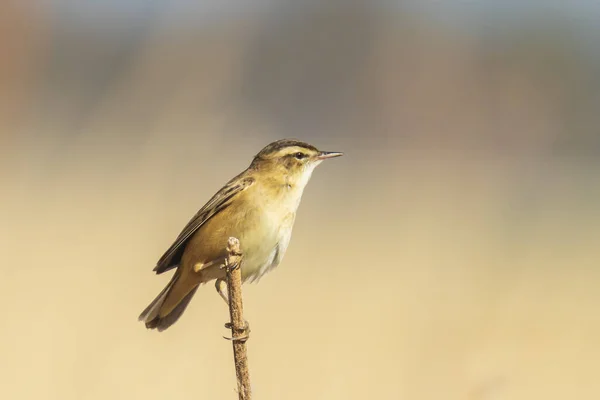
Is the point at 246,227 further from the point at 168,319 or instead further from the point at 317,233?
the point at 317,233

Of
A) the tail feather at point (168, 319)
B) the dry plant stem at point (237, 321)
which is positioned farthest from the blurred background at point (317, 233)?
the dry plant stem at point (237, 321)

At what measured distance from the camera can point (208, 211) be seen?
121 inches

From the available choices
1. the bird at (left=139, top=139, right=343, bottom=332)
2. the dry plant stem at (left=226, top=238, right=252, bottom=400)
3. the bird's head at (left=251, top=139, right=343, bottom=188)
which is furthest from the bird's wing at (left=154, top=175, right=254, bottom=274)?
the dry plant stem at (left=226, top=238, right=252, bottom=400)

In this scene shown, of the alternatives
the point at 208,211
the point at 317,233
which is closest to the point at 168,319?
the point at 208,211

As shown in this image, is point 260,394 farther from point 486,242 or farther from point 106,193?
point 106,193

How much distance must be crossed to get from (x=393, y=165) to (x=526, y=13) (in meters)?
3.07

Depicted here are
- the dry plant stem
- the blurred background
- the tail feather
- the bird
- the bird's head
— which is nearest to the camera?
the dry plant stem

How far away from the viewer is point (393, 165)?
8336 mm

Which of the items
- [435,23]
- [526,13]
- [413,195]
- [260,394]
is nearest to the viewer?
[260,394]

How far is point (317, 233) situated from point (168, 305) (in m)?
3.45

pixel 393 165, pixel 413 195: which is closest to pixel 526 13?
pixel 393 165

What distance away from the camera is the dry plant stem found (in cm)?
184

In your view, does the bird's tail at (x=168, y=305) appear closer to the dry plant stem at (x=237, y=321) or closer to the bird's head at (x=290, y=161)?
the bird's head at (x=290, y=161)

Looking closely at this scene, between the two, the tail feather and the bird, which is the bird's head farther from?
the tail feather
